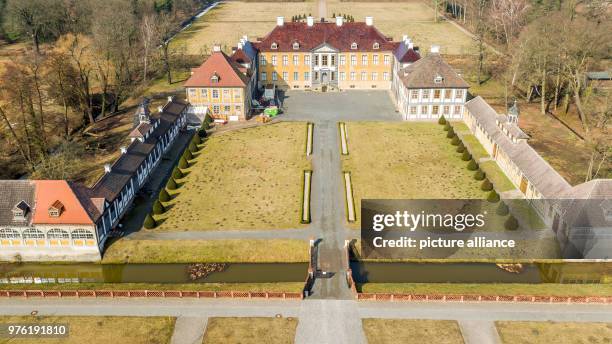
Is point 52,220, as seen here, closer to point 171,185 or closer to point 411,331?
A: point 171,185

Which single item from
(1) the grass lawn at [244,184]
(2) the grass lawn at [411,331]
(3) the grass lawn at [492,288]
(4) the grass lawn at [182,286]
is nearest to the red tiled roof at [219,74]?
(1) the grass lawn at [244,184]

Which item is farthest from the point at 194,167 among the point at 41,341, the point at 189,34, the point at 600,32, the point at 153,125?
the point at 189,34

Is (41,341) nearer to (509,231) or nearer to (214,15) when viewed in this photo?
(509,231)

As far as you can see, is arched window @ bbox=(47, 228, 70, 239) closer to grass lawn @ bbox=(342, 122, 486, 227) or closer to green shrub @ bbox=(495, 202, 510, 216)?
grass lawn @ bbox=(342, 122, 486, 227)

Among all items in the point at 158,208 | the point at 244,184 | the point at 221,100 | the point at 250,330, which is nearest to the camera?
the point at 250,330

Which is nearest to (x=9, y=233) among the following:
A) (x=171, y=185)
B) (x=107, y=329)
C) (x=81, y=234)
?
(x=81, y=234)

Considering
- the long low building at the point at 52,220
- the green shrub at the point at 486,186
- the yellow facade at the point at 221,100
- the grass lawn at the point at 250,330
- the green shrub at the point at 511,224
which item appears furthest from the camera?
the yellow facade at the point at 221,100

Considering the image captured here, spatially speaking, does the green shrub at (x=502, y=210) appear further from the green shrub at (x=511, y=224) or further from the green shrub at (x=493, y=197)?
the green shrub at (x=493, y=197)
